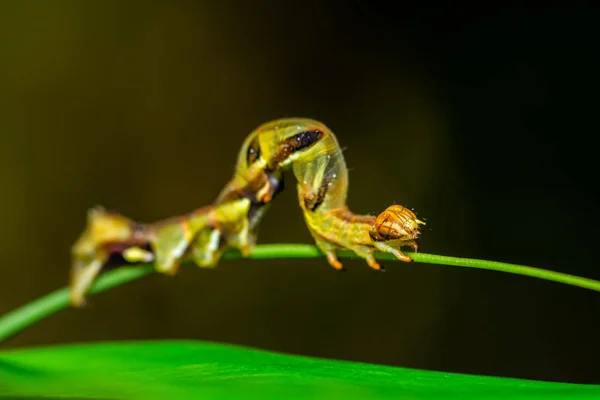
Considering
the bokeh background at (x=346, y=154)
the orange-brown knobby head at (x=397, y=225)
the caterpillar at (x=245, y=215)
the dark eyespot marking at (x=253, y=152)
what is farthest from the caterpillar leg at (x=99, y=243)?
the bokeh background at (x=346, y=154)

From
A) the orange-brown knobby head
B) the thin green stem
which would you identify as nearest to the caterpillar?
the orange-brown knobby head

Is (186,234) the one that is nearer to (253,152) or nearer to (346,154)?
(253,152)

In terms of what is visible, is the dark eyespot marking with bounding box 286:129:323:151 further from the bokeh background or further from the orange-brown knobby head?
the bokeh background

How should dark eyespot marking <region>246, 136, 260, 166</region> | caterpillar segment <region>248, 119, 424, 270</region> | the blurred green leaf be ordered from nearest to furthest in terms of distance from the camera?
the blurred green leaf, caterpillar segment <region>248, 119, 424, 270</region>, dark eyespot marking <region>246, 136, 260, 166</region>

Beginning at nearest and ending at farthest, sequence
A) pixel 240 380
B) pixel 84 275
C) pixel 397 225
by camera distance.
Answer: pixel 240 380 → pixel 397 225 → pixel 84 275

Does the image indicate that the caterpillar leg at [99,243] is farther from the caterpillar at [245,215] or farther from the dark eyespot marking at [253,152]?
the dark eyespot marking at [253,152]

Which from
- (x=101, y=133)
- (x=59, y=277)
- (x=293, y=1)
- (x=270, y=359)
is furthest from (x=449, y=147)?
(x=270, y=359)

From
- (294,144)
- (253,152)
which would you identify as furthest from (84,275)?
(294,144)
